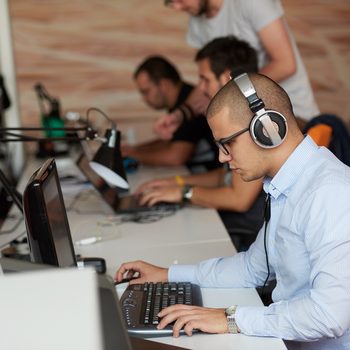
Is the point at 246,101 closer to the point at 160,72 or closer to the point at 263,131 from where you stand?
the point at 263,131

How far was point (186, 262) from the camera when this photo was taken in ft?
6.47

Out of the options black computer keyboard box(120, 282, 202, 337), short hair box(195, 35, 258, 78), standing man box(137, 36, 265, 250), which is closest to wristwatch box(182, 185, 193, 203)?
standing man box(137, 36, 265, 250)

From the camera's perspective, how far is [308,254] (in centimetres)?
144

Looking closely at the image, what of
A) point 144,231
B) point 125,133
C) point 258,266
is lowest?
point 125,133

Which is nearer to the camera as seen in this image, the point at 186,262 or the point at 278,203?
the point at 278,203

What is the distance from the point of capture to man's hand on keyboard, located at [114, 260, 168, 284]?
1755mm

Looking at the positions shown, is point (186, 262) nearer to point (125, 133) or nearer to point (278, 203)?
point (278, 203)

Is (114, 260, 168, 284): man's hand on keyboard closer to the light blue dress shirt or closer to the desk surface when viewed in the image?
the desk surface

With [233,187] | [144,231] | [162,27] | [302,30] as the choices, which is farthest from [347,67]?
[144,231]

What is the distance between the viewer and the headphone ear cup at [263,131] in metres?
1.41

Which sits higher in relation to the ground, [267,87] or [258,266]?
[267,87]

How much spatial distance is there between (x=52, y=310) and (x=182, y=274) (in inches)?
37.4

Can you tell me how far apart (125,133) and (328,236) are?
3159mm

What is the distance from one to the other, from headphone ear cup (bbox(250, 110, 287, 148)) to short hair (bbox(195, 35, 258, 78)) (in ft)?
3.72
